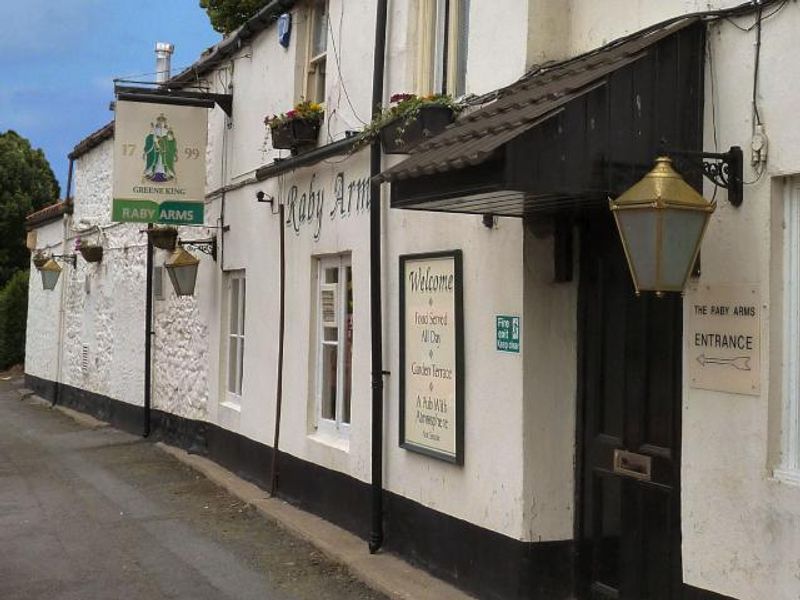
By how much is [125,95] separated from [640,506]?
778cm

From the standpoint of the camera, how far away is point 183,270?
12.0 m

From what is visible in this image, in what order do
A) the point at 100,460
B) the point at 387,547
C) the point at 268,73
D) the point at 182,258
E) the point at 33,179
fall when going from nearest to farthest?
the point at 387,547, the point at 268,73, the point at 182,258, the point at 100,460, the point at 33,179

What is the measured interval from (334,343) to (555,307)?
10.6ft

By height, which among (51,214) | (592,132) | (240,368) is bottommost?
(240,368)

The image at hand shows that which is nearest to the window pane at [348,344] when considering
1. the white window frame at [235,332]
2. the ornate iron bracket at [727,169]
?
the white window frame at [235,332]

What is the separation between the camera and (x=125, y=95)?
10914mm

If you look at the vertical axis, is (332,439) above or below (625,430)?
below

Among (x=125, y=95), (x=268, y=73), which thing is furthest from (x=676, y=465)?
(x=125, y=95)

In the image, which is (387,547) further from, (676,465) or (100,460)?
(100,460)

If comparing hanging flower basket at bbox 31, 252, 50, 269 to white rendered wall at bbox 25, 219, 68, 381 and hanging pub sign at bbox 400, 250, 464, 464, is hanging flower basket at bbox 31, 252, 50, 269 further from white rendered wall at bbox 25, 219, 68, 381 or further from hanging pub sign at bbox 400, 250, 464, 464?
hanging pub sign at bbox 400, 250, 464, 464

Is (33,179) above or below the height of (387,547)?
above

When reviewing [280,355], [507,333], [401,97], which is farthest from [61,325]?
[507,333]

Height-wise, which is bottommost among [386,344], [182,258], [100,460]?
[100,460]

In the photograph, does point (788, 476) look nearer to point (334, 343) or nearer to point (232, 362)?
point (334, 343)
